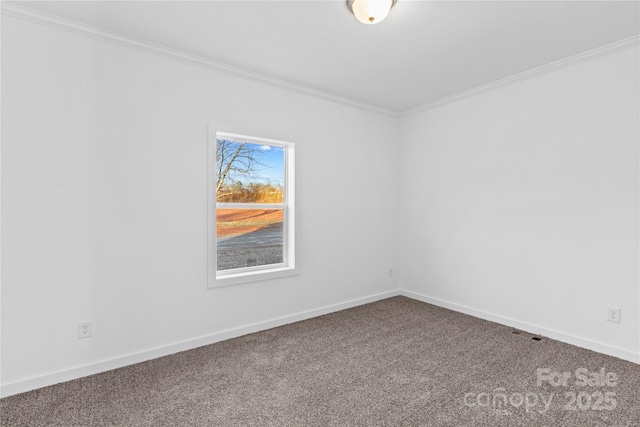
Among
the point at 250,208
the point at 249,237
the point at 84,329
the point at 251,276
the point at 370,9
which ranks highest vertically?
the point at 370,9

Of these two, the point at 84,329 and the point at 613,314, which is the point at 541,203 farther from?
the point at 84,329

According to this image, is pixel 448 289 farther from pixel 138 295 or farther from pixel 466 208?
pixel 138 295

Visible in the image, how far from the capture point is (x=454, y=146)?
13.4ft

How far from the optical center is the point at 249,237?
3629mm

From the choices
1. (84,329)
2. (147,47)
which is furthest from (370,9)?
(84,329)

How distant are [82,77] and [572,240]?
424 centimetres

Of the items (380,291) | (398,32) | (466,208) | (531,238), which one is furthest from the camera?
(380,291)

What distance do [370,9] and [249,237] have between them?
7.75ft

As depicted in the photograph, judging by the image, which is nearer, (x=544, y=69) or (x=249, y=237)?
(x=544, y=69)

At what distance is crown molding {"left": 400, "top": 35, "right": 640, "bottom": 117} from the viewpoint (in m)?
2.75

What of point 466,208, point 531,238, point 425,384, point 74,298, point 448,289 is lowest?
point 425,384

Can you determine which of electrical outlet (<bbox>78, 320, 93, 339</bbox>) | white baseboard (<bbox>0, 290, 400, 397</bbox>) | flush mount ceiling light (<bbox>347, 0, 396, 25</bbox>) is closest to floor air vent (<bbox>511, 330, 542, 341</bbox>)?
white baseboard (<bbox>0, 290, 400, 397</bbox>)

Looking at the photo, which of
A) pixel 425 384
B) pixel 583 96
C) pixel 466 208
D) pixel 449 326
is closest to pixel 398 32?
pixel 583 96

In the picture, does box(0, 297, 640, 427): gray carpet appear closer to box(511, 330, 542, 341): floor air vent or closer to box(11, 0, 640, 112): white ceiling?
box(511, 330, 542, 341): floor air vent
